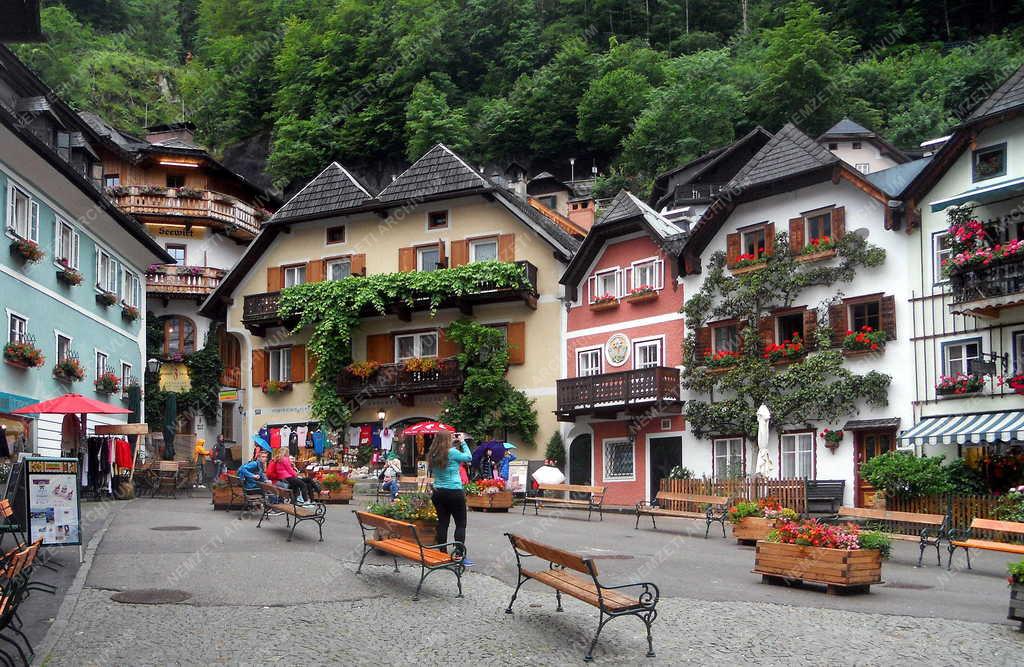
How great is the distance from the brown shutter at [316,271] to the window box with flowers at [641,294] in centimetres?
1235

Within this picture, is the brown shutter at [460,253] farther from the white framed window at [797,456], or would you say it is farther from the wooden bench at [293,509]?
the wooden bench at [293,509]

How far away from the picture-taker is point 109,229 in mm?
33500

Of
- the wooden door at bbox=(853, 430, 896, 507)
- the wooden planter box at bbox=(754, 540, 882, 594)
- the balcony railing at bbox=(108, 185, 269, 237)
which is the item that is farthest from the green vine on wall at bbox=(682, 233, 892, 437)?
the balcony railing at bbox=(108, 185, 269, 237)

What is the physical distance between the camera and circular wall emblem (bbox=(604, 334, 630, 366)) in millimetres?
36031

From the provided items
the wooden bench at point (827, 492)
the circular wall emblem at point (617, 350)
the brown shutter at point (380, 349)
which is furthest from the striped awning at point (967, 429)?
the brown shutter at point (380, 349)

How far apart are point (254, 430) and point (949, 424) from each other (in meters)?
25.5

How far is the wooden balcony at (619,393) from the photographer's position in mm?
33469

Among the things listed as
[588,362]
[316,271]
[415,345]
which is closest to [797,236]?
[588,362]

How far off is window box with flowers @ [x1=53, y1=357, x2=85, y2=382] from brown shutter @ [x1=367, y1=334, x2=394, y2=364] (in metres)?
13.2

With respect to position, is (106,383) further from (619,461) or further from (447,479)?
(447,479)

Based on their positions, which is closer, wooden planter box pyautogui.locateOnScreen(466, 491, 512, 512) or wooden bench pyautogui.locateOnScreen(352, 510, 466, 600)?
wooden bench pyautogui.locateOnScreen(352, 510, 466, 600)

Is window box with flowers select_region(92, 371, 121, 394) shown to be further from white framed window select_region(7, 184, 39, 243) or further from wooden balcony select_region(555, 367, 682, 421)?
wooden balcony select_region(555, 367, 682, 421)

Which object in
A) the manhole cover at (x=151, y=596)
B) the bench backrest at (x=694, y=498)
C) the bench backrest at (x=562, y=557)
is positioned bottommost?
the manhole cover at (x=151, y=596)

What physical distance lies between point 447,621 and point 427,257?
29899mm
